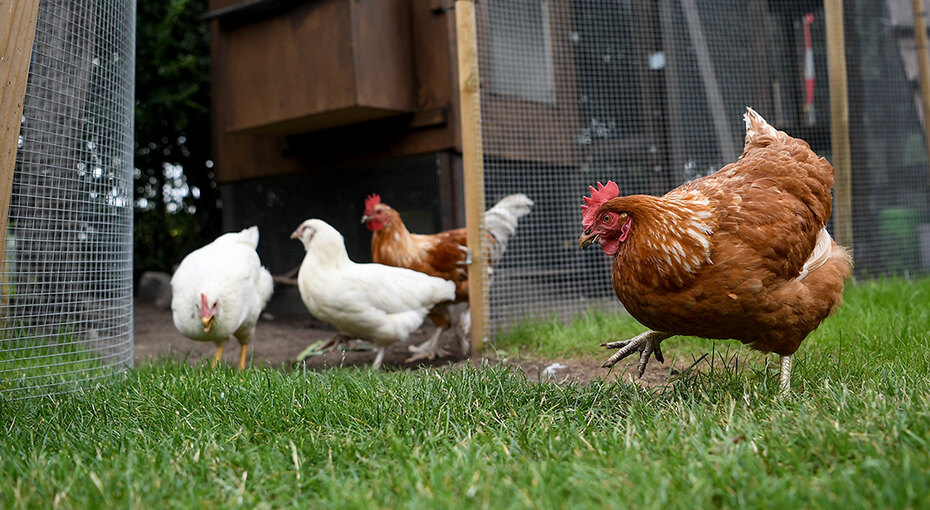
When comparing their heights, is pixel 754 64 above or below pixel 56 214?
above

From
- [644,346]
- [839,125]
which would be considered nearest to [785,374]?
[644,346]

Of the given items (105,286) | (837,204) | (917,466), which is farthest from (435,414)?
(837,204)

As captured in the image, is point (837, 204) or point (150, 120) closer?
point (837, 204)

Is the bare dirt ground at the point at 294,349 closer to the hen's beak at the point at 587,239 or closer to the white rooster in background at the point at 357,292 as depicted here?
the white rooster in background at the point at 357,292

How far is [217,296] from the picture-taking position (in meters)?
4.06

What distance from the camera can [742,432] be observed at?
73.7 inches

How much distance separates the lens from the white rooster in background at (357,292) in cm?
437

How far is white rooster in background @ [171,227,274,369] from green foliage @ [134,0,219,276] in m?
3.75

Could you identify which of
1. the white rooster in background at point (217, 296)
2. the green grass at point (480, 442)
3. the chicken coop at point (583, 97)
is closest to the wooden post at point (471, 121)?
the chicken coop at point (583, 97)

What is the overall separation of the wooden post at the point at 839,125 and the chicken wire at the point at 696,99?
68 cm

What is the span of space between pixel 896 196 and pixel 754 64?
1761 mm

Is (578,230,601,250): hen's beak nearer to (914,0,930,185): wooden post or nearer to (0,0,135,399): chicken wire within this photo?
(0,0,135,399): chicken wire

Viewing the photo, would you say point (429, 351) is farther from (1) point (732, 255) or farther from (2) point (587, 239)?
(1) point (732, 255)

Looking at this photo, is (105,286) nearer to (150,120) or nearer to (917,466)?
(917,466)
